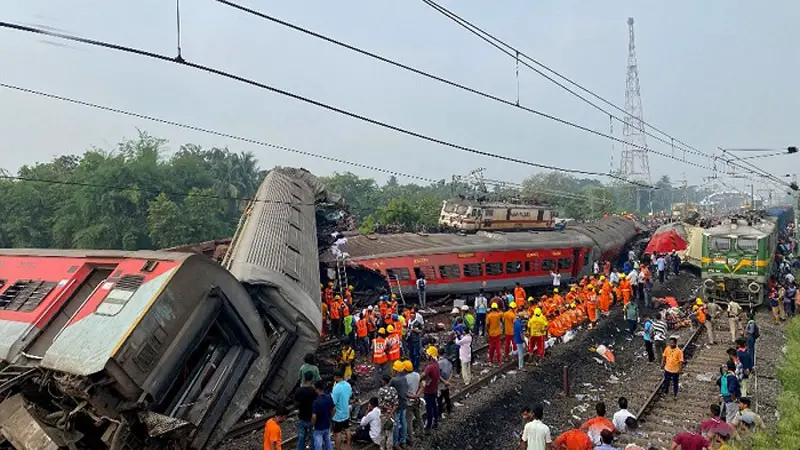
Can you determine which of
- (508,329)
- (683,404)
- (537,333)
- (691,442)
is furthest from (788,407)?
(508,329)

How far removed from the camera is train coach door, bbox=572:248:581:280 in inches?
933

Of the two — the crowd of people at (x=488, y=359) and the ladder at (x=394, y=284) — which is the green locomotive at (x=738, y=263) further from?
the ladder at (x=394, y=284)

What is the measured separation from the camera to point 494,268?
20500 millimetres

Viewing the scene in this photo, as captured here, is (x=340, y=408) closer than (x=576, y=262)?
Yes

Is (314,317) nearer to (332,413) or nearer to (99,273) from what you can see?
(332,413)

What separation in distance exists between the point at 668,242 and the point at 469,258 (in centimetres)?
1365

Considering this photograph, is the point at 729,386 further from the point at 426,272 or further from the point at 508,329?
the point at 426,272

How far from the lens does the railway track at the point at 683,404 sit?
9.67 m

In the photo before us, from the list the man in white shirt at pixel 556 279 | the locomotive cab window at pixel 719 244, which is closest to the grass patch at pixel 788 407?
the locomotive cab window at pixel 719 244

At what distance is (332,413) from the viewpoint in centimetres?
756

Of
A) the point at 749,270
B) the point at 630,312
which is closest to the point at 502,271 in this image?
the point at 630,312

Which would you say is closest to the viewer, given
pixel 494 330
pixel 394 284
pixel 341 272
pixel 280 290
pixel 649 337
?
pixel 280 290

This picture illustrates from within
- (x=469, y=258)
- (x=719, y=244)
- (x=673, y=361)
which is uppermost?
(x=719, y=244)

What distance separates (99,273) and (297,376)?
3.11 m
